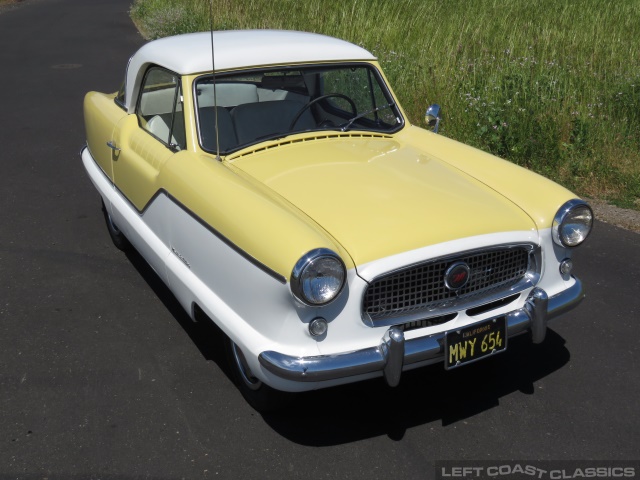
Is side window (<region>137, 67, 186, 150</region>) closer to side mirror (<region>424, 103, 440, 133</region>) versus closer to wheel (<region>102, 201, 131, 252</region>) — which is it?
wheel (<region>102, 201, 131, 252</region>)

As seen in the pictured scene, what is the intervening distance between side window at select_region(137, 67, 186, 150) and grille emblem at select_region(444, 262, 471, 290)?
1.67 metres

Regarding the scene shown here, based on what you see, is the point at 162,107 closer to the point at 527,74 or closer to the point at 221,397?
the point at 221,397

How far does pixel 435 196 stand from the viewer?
3600 mm

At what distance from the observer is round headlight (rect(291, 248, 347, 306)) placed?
9.55ft

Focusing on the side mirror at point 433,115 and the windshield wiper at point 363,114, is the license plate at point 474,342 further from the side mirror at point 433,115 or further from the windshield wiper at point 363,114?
the side mirror at point 433,115

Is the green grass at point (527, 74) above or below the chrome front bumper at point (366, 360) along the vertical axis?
Result: below

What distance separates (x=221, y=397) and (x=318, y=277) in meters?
1.02

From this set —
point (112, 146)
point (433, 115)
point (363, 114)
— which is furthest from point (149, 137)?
point (433, 115)

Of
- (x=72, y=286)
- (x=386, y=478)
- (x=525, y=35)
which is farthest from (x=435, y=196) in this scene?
(x=525, y=35)

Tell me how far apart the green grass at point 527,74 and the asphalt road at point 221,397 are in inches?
60.3

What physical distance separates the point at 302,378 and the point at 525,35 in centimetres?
699

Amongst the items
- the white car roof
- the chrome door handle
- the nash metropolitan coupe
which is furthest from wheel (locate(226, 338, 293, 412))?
the chrome door handle

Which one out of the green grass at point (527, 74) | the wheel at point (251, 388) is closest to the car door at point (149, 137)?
the wheel at point (251, 388)

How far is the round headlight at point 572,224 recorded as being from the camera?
3.53 metres
